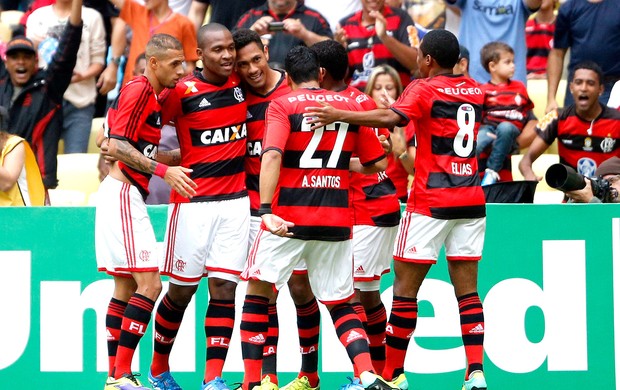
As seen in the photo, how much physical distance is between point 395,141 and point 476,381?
2.92 m

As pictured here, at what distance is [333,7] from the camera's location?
508 inches

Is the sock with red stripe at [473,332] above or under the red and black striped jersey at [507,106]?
under

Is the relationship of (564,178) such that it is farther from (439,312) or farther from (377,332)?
(377,332)

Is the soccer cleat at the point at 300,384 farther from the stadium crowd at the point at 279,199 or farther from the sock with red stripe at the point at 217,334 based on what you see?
the sock with red stripe at the point at 217,334

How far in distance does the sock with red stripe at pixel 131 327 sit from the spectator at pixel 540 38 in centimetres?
614

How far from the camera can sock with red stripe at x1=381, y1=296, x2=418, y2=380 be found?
27.1 feet

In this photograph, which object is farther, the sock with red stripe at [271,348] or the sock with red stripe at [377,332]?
the sock with red stripe at [377,332]

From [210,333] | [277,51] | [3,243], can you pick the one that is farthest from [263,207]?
[277,51]

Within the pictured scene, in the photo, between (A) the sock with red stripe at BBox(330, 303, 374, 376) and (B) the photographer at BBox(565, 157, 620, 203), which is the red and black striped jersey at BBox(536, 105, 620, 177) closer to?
(B) the photographer at BBox(565, 157, 620, 203)

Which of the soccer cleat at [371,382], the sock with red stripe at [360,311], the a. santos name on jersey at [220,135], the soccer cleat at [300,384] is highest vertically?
the a. santos name on jersey at [220,135]

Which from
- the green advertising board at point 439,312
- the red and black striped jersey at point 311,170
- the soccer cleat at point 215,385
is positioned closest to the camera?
the red and black striped jersey at point 311,170

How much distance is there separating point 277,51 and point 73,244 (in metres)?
3.37

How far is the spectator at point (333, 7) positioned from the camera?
41.8ft

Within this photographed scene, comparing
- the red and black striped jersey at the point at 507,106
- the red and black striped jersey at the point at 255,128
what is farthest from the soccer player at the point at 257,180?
the red and black striped jersey at the point at 507,106
